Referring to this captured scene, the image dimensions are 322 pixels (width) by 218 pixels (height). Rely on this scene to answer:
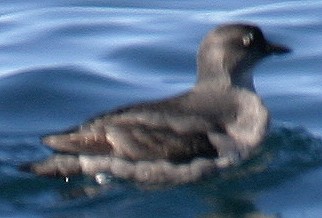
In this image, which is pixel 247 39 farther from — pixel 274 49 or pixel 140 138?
pixel 140 138

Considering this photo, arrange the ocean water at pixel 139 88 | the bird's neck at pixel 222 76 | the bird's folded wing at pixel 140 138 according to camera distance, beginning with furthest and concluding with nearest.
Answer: the bird's neck at pixel 222 76
the ocean water at pixel 139 88
the bird's folded wing at pixel 140 138

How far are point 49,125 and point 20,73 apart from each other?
1601 mm

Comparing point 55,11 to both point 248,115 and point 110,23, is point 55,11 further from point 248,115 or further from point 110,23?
point 248,115

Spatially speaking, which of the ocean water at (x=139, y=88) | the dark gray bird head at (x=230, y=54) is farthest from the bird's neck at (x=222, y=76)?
the ocean water at (x=139, y=88)

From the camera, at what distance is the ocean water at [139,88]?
1052 cm

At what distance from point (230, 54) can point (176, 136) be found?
3.46 feet

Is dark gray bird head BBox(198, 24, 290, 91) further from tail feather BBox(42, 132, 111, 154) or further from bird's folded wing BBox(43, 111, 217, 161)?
tail feather BBox(42, 132, 111, 154)

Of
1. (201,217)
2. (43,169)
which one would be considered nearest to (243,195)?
(201,217)

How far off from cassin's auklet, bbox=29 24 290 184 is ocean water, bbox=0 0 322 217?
0.16 meters

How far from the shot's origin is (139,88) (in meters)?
13.6

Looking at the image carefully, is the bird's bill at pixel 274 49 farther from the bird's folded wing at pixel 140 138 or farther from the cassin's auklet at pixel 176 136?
the bird's folded wing at pixel 140 138

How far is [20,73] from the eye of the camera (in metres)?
13.8

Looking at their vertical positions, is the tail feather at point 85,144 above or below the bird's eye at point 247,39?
below

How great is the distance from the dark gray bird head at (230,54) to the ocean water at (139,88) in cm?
63
